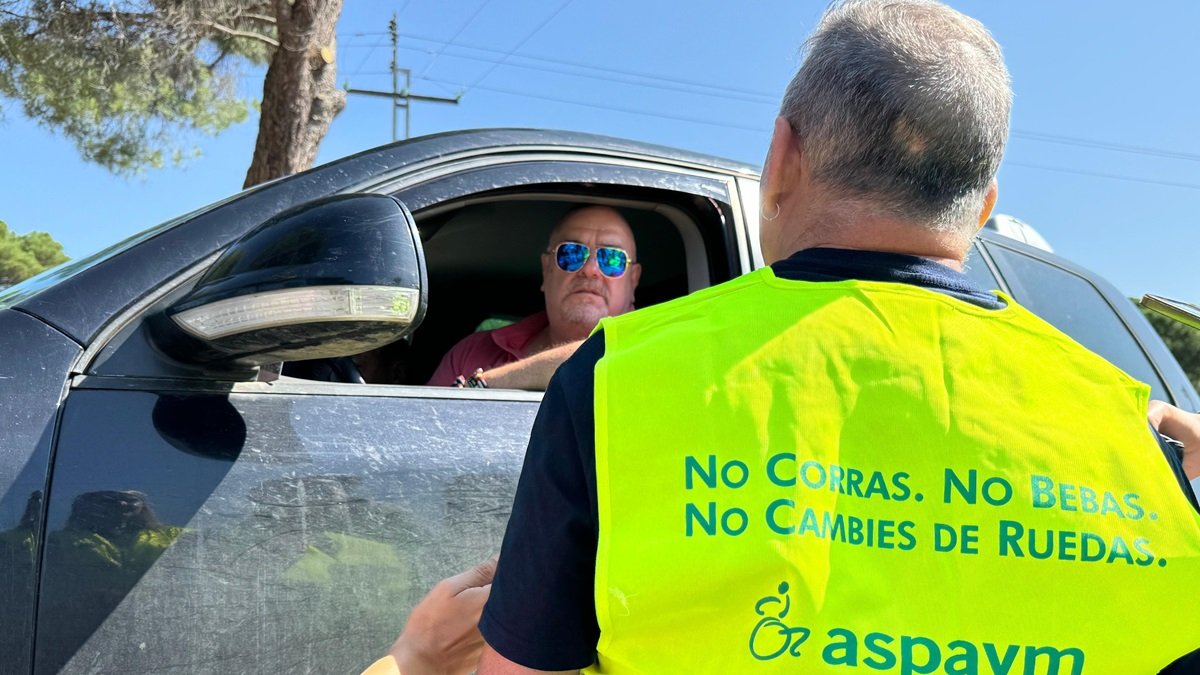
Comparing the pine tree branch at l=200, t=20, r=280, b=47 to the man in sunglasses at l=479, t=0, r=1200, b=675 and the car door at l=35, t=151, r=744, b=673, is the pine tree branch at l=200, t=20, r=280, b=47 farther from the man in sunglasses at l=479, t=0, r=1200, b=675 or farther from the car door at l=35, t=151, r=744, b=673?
the man in sunglasses at l=479, t=0, r=1200, b=675

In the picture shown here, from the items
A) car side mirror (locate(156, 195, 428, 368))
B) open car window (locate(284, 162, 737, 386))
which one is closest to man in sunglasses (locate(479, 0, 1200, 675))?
car side mirror (locate(156, 195, 428, 368))

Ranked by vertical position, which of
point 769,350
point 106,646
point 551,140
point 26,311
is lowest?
point 106,646

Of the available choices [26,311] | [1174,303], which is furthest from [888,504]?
[1174,303]

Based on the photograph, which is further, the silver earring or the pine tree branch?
the pine tree branch

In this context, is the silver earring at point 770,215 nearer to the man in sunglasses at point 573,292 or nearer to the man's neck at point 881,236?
the man's neck at point 881,236

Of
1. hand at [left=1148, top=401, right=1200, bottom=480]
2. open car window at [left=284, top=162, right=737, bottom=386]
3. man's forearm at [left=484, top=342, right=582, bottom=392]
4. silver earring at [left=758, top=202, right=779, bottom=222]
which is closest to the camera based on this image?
silver earring at [left=758, top=202, right=779, bottom=222]

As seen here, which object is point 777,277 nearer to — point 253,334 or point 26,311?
point 253,334

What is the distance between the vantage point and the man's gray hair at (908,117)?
3.51 ft

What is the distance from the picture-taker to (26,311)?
58.4 inches

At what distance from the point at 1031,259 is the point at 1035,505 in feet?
8.16

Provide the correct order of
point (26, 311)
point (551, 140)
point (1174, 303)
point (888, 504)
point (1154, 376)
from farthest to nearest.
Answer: point (1154, 376)
point (1174, 303)
point (551, 140)
point (26, 311)
point (888, 504)

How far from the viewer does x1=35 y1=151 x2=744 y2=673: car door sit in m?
1.37

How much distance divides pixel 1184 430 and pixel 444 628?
1.13 m

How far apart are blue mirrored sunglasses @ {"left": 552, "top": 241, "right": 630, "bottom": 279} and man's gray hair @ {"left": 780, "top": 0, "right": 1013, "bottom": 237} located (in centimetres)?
148
